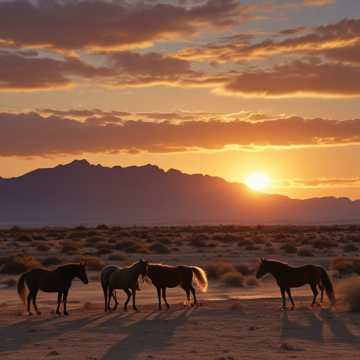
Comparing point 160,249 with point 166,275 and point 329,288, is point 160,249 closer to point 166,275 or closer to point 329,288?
point 166,275

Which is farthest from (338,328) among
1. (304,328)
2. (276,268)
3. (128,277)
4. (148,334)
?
(128,277)

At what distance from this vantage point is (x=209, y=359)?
15.2 metres

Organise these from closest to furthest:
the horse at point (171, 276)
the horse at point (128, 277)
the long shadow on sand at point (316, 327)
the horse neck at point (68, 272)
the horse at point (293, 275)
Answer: the long shadow on sand at point (316, 327) < the horse neck at point (68, 272) < the horse at point (128, 277) < the horse at point (293, 275) < the horse at point (171, 276)

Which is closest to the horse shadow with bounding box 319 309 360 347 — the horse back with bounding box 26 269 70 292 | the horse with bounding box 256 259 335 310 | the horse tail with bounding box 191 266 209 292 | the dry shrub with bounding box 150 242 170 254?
the horse with bounding box 256 259 335 310

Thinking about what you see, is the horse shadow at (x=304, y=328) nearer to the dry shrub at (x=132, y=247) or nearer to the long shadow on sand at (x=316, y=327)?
the long shadow on sand at (x=316, y=327)

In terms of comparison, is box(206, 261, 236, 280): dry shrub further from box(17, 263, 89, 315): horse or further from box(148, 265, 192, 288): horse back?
box(17, 263, 89, 315): horse

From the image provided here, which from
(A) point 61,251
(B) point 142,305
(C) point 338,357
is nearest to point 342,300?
(B) point 142,305

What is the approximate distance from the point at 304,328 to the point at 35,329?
6420 millimetres

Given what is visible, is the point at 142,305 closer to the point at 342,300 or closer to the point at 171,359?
the point at 342,300

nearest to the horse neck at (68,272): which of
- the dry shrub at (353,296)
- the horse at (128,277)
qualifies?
the horse at (128,277)

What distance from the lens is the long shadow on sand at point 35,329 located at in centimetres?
1736

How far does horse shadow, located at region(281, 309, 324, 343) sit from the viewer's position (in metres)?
17.9

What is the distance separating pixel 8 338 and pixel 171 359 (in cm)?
450

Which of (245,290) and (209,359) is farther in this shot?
(245,290)
